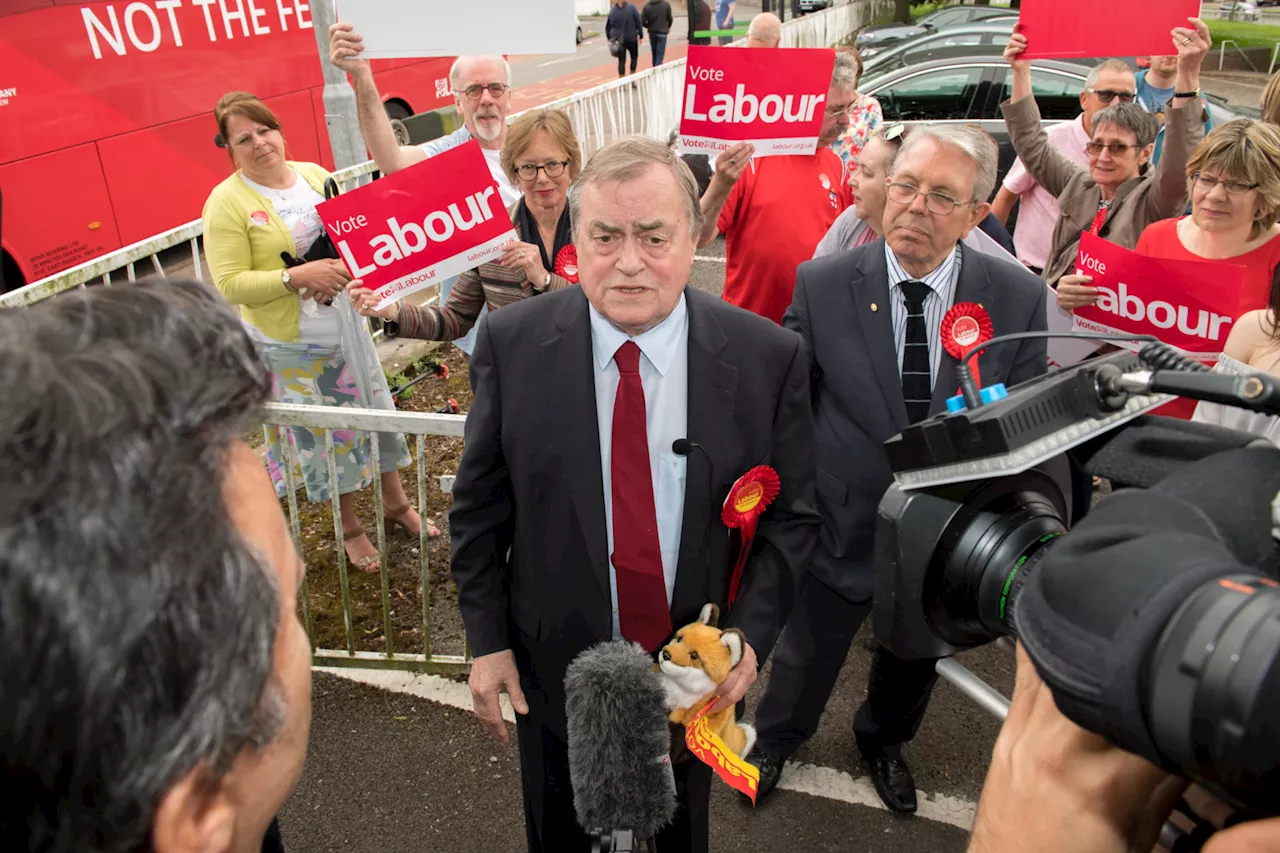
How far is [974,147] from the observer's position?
2.66 meters

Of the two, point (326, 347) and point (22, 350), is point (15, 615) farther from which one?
point (326, 347)

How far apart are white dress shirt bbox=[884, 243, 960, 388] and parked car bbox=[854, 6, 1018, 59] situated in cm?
1081

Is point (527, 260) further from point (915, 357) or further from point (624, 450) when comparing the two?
point (624, 450)

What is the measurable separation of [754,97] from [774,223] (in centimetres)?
55

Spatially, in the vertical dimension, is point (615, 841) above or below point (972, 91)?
below

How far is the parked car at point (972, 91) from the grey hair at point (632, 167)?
19.9 feet

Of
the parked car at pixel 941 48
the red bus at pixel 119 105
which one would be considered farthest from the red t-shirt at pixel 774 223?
the parked car at pixel 941 48

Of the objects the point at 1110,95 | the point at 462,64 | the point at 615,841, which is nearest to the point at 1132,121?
the point at 1110,95

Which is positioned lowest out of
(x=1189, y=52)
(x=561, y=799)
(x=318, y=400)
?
(x=561, y=799)

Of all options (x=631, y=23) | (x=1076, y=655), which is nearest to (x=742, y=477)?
(x=1076, y=655)

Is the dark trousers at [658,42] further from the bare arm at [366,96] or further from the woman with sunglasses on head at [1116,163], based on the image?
the bare arm at [366,96]

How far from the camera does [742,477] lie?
1860 mm

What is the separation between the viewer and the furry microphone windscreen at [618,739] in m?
1.57

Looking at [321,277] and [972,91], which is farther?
[972,91]
